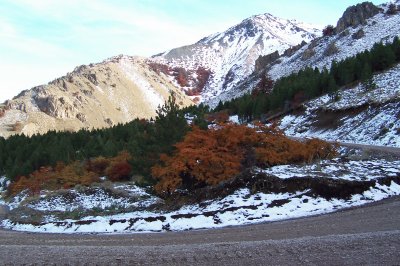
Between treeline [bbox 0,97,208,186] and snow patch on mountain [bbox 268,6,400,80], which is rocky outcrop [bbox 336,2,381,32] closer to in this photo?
snow patch on mountain [bbox 268,6,400,80]

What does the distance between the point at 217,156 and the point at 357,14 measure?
124m

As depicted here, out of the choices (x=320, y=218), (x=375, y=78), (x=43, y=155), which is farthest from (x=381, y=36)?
(x=320, y=218)

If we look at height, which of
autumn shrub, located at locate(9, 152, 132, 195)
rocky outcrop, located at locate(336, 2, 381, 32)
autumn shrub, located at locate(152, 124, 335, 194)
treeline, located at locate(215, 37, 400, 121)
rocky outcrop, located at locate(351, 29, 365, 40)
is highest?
rocky outcrop, located at locate(336, 2, 381, 32)

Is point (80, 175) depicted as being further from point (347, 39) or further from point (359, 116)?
point (347, 39)

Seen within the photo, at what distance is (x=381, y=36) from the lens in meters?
103

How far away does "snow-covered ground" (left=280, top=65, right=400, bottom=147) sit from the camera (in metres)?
34.7

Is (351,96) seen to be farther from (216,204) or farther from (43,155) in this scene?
(43,155)

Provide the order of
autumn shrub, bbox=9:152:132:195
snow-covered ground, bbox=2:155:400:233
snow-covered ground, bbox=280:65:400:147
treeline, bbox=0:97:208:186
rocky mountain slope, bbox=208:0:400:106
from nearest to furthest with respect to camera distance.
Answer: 1. snow-covered ground, bbox=2:155:400:233
2. treeline, bbox=0:97:208:186
3. snow-covered ground, bbox=280:65:400:147
4. autumn shrub, bbox=9:152:132:195
5. rocky mountain slope, bbox=208:0:400:106

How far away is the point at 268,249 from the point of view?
886cm

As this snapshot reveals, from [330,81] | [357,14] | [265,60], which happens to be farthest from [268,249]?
[265,60]

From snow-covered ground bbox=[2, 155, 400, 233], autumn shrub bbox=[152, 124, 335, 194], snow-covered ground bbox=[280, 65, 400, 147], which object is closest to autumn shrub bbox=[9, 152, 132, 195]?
snow-covered ground bbox=[280, 65, 400, 147]

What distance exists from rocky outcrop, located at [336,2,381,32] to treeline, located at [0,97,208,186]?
208 ft

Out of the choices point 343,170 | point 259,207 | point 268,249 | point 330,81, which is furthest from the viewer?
point 330,81

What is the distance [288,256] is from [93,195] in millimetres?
22566
